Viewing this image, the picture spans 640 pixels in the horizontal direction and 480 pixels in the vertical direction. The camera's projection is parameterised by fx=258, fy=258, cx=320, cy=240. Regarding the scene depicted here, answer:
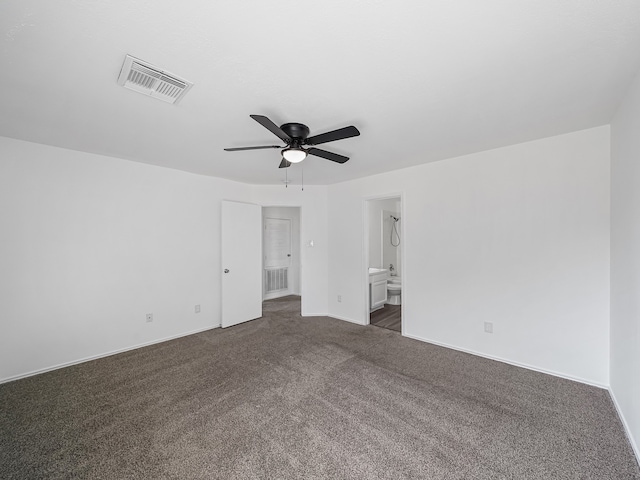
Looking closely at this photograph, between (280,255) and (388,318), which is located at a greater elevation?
(280,255)

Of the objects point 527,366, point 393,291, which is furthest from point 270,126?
point 393,291

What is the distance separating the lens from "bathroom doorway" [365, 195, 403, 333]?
460 centimetres

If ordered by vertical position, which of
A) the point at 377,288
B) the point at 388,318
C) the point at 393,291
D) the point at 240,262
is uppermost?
the point at 240,262

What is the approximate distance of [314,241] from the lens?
15.8 feet

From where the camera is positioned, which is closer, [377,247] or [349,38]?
[349,38]

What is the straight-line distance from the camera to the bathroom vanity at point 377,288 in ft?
16.0

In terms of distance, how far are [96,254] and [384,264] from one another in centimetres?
507

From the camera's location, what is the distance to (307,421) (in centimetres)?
199

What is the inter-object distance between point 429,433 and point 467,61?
2.47 meters

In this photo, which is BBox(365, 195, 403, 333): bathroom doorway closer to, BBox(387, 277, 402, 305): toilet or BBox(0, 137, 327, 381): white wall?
BBox(387, 277, 402, 305): toilet

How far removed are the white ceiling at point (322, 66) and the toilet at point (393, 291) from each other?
11.3ft

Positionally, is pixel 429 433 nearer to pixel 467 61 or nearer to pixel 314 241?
pixel 467 61

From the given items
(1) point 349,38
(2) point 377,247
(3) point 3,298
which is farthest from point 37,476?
(2) point 377,247

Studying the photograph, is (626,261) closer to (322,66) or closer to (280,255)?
(322,66)
